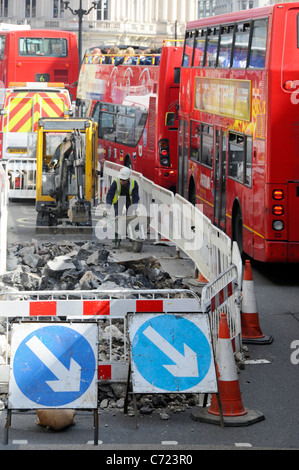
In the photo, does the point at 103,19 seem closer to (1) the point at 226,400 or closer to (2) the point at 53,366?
(1) the point at 226,400

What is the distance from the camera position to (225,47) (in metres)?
17.8

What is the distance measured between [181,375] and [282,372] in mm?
2032

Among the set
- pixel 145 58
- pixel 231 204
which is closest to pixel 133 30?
pixel 145 58

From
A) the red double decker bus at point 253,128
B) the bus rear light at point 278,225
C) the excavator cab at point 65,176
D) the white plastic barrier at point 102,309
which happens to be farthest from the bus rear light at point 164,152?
the white plastic barrier at point 102,309

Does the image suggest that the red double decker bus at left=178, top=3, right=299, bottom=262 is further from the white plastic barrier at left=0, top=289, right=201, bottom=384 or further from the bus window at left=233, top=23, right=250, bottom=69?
the white plastic barrier at left=0, top=289, right=201, bottom=384

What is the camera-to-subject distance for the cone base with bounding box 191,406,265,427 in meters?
8.50

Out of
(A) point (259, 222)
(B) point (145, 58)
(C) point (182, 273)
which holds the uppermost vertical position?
(B) point (145, 58)

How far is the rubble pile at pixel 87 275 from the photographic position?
9.40 m

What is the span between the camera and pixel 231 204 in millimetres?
17172

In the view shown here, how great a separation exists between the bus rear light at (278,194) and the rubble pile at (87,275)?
178cm

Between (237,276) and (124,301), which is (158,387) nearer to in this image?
(124,301)

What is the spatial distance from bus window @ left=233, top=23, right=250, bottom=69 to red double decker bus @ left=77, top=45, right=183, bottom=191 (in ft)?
23.5

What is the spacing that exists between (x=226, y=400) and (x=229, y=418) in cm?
18

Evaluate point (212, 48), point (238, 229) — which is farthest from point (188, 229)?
point (212, 48)
